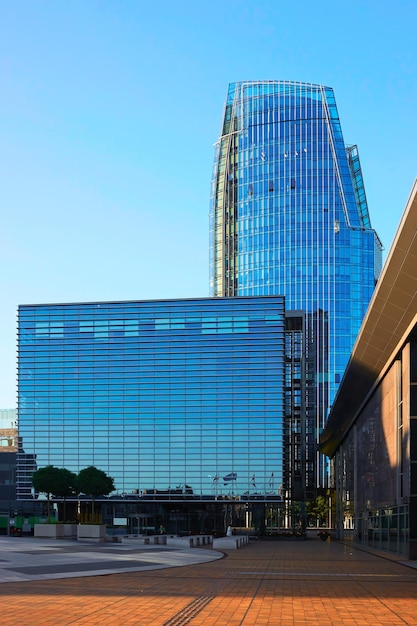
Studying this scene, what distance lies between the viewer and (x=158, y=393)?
10631 centimetres

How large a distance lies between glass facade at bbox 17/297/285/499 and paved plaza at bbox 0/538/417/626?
70949 millimetres

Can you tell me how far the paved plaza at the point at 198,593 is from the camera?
15797mm

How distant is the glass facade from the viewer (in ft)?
339

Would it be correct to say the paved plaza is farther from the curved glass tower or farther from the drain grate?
the curved glass tower

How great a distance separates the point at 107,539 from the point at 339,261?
121 m

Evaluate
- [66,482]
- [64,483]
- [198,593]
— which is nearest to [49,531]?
[64,483]

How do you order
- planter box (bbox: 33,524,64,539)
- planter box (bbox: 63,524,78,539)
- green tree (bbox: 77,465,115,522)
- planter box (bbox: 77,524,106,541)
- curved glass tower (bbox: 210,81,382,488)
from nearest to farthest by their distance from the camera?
planter box (bbox: 77,524,106,541) → planter box (bbox: 33,524,64,539) → planter box (bbox: 63,524,78,539) → green tree (bbox: 77,465,115,522) → curved glass tower (bbox: 210,81,382,488)

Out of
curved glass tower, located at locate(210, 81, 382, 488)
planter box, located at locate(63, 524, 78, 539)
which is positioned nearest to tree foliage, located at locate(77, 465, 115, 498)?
planter box, located at locate(63, 524, 78, 539)

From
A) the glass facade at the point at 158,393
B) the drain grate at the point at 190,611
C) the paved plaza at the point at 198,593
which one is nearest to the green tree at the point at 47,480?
the glass facade at the point at 158,393

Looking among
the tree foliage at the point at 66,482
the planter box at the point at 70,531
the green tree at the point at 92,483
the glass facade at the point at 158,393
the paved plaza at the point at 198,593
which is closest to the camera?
the paved plaza at the point at 198,593

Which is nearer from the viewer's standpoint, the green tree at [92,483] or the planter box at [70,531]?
the planter box at [70,531]

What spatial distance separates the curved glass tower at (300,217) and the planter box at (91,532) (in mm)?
111767

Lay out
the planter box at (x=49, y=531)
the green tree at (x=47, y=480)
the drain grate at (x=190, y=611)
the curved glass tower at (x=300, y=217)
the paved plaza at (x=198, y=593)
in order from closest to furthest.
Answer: the drain grate at (x=190, y=611) → the paved plaza at (x=198, y=593) → the planter box at (x=49, y=531) → the green tree at (x=47, y=480) → the curved glass tower at (x=300, y=217)

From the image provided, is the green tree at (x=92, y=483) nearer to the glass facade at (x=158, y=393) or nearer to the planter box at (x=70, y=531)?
the planter box at (x=70, y=531)
